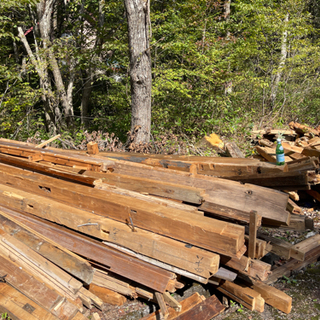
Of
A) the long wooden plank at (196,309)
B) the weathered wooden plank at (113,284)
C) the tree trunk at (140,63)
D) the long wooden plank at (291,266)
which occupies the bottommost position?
the long wooden plank at (291,266)

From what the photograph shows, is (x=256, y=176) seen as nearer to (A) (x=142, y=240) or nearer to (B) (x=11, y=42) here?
(A) (x=142, y=240)

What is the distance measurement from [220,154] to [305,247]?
4.17 m

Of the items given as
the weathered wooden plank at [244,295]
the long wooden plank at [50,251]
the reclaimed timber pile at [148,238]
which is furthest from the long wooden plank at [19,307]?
the weathered wooden plank at [244,295]

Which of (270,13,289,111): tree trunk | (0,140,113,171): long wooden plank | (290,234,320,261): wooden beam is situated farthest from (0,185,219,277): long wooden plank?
(270,13,289,111): tree trunk

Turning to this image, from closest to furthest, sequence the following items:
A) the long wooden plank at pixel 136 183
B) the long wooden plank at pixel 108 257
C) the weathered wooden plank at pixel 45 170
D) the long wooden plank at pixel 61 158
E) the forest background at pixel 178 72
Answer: the long wooden plank at pixel 108 257
the long wooden plank at pixel 136 183
the weathered wooden plank at pixel 45 170
the long wooden plank at pixel 61 158
the forest background at pixel 178 72

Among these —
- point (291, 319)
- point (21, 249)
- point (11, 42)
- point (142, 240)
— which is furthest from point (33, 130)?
point (291, 319)

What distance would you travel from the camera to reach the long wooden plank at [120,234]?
2.56m

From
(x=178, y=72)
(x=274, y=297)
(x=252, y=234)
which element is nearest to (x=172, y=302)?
(x=252, y=234)

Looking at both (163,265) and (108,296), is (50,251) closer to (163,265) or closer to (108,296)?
(108,296)

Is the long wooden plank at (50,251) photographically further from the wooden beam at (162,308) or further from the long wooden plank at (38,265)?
the wooden beam at (162,308)

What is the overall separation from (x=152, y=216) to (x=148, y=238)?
0.21 metres

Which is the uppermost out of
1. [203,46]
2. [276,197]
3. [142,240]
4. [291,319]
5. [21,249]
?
[203,46]

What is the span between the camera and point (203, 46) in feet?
31.1

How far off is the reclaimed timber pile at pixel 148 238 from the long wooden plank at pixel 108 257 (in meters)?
0.01
